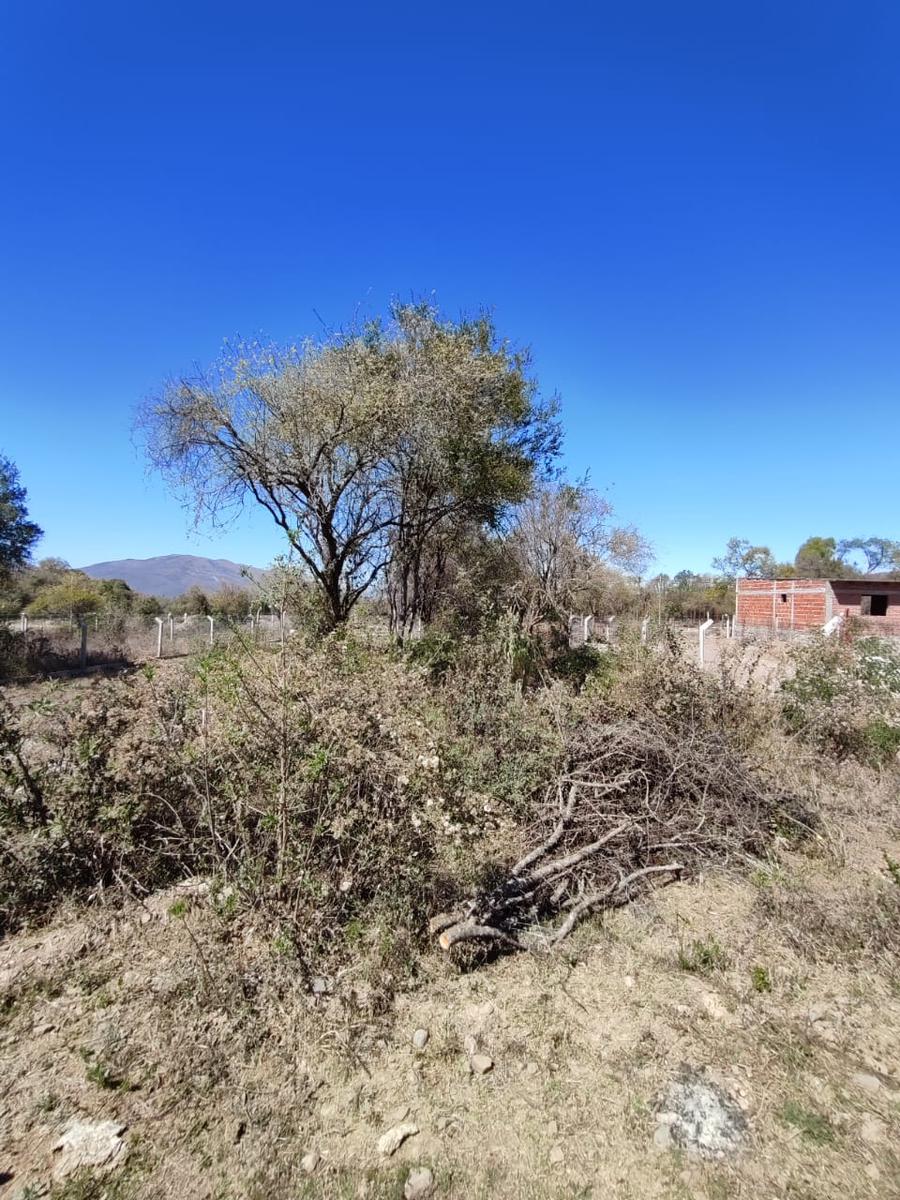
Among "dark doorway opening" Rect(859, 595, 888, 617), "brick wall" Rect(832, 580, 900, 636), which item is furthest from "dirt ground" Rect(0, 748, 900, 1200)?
"dark doorway opening" Rect(859, 595, 888, 617)

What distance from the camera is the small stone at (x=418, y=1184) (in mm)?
1714

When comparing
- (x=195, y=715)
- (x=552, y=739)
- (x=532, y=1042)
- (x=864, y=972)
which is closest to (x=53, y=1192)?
(x=532, y=1042)

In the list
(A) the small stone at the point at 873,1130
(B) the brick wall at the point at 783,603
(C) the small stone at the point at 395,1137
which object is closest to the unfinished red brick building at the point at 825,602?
(B) the brick wall at the point at 783,603

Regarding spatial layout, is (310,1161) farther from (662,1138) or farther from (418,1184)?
(662,1138)

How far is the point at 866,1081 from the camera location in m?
2.12

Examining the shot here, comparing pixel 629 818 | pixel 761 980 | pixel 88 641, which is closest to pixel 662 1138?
pixel 761 980

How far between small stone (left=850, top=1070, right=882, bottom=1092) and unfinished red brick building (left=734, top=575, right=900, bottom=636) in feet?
78.2

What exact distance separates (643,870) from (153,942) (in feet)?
8.93

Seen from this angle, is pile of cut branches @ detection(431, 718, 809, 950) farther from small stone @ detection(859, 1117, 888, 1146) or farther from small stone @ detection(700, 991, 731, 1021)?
small stone @ detection(859, 1117, 888, 1146)

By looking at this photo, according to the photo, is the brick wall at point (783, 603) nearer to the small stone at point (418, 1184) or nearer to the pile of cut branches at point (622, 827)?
the pile of cut branches at point (622, 827)

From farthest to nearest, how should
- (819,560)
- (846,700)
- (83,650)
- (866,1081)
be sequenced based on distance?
(819,560) < (83,650) < (846,700) < (866,1081)

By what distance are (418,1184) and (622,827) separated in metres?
2.48

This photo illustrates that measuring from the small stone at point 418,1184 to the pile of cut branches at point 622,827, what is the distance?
3.27 ft

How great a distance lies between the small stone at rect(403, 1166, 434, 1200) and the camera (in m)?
1.71
